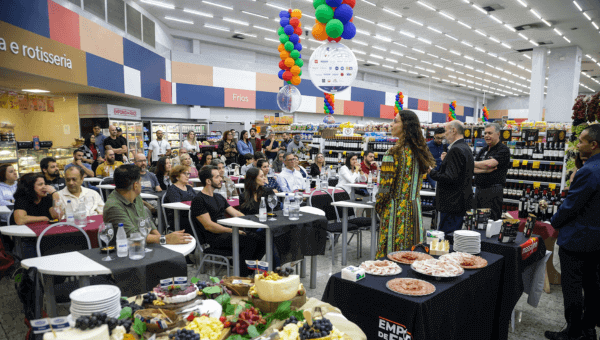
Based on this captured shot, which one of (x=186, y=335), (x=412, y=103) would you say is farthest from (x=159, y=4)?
(x=412, y=103)

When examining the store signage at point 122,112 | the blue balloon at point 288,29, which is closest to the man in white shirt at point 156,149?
the store signage at point 122,112

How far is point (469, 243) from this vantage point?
96.3 inches

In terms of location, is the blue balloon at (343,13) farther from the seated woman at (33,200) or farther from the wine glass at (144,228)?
the seated woman at (33,200)

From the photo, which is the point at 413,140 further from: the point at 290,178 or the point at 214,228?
the point at 290,178

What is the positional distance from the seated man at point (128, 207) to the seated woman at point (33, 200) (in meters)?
1.16

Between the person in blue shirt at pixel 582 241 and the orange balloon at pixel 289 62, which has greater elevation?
the orange balloon at pixel 289 62

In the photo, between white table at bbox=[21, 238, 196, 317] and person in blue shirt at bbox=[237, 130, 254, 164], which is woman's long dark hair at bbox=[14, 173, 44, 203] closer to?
white table at bbox=[21, 238, 196, 317]

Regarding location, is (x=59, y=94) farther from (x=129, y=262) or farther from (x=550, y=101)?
(x=550, y=101)

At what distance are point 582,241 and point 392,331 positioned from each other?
5.84 ft

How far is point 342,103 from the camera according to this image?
19375mm

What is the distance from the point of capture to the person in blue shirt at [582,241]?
2.48 metres

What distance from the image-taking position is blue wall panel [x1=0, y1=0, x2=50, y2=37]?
5.70 metres

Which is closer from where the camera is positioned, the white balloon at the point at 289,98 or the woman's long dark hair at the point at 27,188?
the woman's long dark hair at the point at 27,188

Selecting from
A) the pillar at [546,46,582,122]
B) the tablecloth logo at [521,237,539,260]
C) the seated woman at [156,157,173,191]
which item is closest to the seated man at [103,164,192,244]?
the tablecloth logo at [521,237,539,260]
